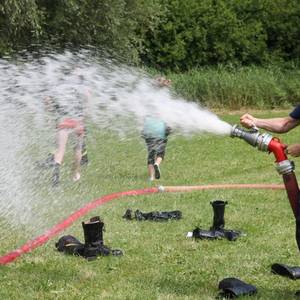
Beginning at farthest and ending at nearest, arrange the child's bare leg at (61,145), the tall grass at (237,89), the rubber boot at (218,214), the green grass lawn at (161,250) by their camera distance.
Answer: the tall grass at (237,89), the child's bare leg at (61,145), the rubber boot at (218,214), the green grass lawn at (161,250)

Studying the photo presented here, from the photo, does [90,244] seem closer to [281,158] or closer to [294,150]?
[281,158]

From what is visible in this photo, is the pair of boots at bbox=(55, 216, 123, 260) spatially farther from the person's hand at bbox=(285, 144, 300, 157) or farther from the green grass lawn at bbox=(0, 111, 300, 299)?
the person's hand at bbox=(285, 144, 300, 157)

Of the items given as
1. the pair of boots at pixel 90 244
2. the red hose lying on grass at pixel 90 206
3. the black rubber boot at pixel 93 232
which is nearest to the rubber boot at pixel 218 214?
the pair of boots at pixel 90 244

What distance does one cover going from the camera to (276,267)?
6125 millimetres

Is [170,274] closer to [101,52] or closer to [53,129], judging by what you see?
[53,129]

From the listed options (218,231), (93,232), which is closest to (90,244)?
(93,232)

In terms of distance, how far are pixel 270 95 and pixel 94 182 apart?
18.4m

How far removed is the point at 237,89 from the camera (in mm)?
27391

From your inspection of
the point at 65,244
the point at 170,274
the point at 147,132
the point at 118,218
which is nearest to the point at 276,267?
the point at 170,274

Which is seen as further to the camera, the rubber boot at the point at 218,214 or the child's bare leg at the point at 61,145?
the child's bare leg at the point at 61,145

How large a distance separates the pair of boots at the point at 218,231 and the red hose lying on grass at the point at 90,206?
4.78ft

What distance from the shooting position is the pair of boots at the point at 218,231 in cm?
727

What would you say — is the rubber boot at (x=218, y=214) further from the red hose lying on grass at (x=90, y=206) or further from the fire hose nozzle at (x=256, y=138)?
the fire hose nozzle at (x=256, y=138)

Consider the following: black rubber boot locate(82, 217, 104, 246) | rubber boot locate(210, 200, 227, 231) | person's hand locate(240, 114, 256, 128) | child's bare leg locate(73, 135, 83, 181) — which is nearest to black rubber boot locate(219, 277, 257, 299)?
person's hand locate(240, 114, 256, 128)
